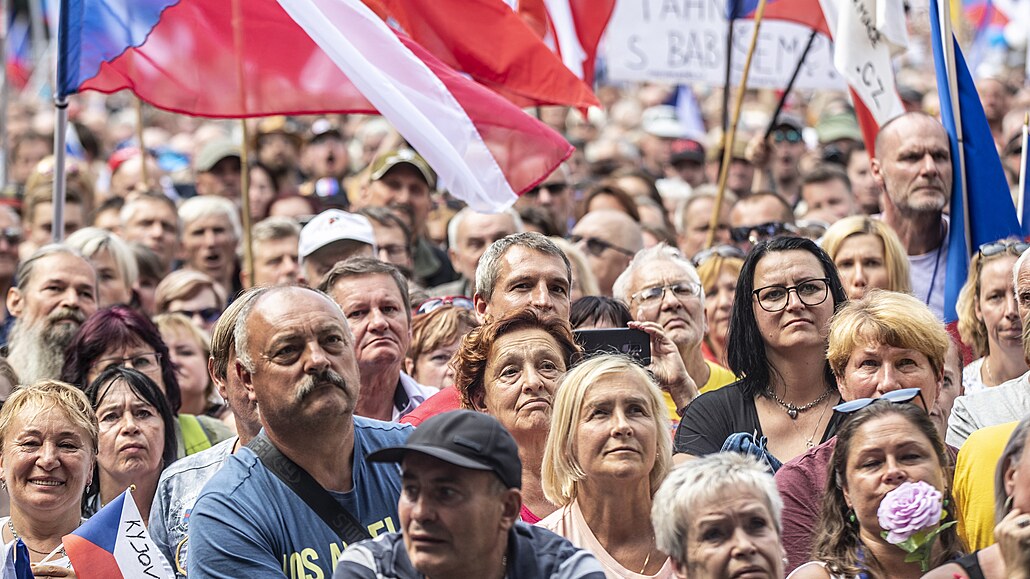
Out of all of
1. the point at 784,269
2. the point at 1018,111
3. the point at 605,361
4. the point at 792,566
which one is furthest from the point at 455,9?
the point at 1018,111

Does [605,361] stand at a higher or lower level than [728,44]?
lower

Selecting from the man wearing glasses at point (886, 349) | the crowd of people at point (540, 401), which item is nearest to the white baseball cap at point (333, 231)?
the crowd of people at point (540, 401)

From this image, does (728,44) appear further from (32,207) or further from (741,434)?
(741,434)

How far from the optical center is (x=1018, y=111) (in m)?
12.1

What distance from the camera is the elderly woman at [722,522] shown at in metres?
4.09

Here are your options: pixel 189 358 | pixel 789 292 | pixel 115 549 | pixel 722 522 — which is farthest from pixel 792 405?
Result: pixel 189 358

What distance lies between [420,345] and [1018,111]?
6614 millimetres

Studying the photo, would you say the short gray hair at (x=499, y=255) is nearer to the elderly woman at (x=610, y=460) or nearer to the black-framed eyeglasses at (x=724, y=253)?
the elderly woman at (x=610, y=460)

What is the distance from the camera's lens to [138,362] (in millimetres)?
6758

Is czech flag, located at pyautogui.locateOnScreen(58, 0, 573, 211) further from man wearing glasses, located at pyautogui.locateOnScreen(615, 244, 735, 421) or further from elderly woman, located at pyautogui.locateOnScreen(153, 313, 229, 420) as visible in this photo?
elderly woman, located at pyautogui.locateOnScreen(153, 313, 229, 420)

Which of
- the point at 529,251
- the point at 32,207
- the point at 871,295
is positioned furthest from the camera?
the point at 32,207

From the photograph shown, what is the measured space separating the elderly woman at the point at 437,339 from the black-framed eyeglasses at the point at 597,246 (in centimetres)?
158

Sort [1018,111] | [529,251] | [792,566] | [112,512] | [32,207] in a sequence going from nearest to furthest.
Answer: [792,566] → [112,512] → [529,251] → [32,207] → [1018,111]

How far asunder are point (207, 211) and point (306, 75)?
2.28 metres
